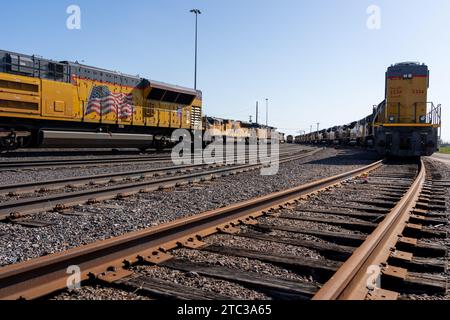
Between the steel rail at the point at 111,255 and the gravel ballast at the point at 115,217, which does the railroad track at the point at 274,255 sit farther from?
the gravel ballast at the point at 115,217

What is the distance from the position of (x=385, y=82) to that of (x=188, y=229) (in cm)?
1619

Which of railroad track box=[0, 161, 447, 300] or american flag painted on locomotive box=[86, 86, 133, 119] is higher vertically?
american flag painted on locomotive box=[86, 86, 133, 119]

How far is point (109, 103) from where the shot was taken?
1717cm

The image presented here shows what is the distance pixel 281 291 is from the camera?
280cm

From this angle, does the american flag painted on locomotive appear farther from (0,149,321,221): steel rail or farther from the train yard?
the train yard

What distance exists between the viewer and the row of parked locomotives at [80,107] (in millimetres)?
13570

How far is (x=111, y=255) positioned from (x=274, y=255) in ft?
4.57

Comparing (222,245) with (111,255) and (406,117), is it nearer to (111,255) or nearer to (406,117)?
(111,255)

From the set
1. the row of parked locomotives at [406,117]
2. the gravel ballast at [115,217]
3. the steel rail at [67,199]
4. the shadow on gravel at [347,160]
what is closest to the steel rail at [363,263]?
the gravel ballast at [115,217]

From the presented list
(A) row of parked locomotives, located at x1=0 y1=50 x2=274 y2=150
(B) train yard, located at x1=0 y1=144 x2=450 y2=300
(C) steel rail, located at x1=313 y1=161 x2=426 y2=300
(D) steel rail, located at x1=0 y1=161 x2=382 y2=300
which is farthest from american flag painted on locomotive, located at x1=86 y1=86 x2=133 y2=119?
(C) steel rail, located at x1=313 y1=161 x2=426 y2=300

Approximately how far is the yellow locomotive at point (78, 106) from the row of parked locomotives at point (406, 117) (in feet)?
32.8

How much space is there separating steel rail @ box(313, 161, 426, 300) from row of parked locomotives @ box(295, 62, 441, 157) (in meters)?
12.0

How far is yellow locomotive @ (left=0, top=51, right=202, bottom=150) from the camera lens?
44.5 feet

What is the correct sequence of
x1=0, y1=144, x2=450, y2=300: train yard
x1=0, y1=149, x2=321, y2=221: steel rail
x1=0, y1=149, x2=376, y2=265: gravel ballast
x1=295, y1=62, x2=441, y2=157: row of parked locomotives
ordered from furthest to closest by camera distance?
x1=295, y1=62, x2=441, y2=157: row of parked locomotives < x1=0, y1=149, x2=321, y2=221: steel rail < x1=0, y1=149, x2=376, y2=265: gravel ballast < x1=0, y1=144, x2=450, y2=300: train yard
